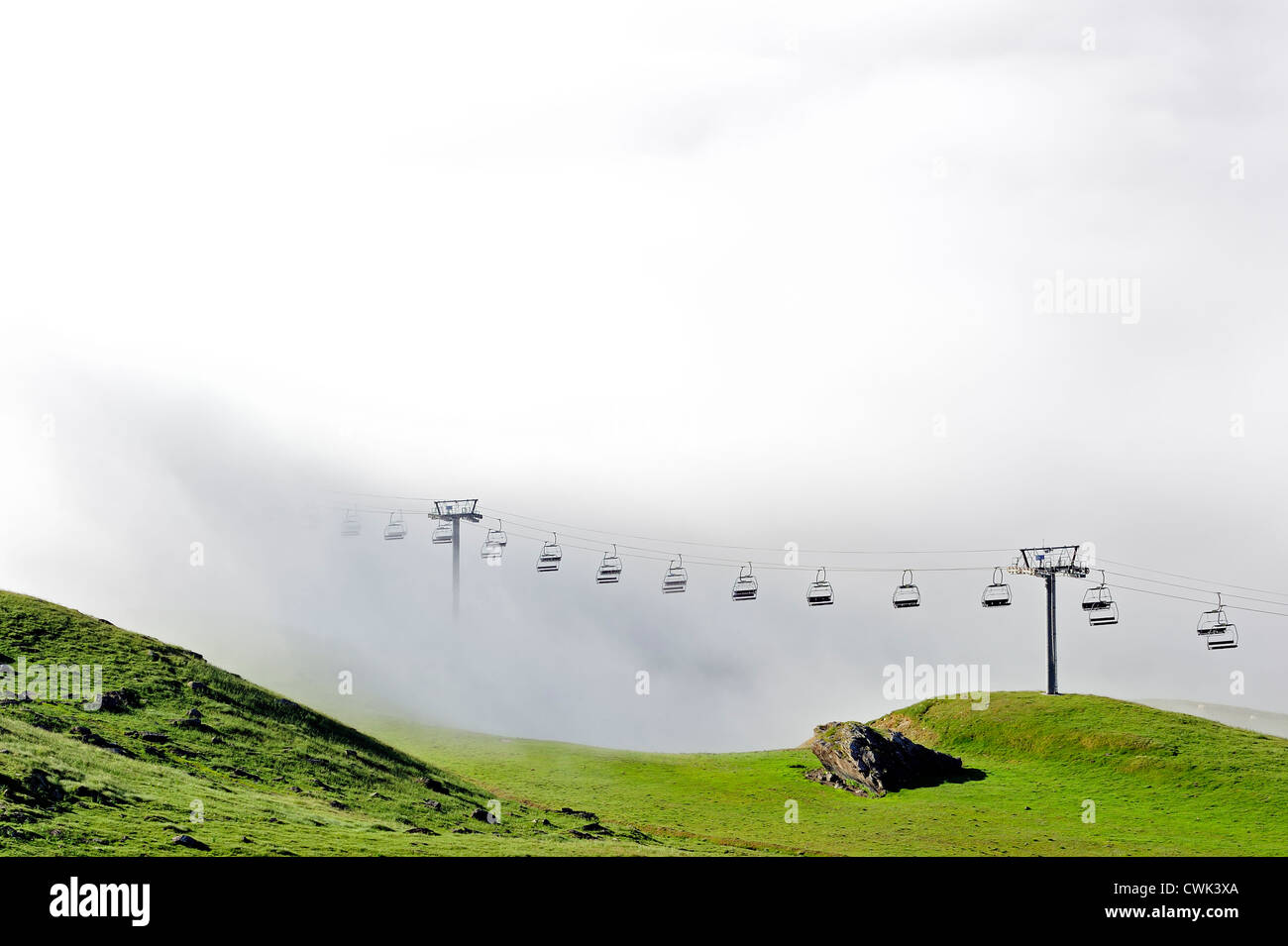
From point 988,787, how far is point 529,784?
41.1m

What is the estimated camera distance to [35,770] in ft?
153

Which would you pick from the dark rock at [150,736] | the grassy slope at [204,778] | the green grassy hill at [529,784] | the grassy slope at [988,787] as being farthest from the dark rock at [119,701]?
the grassy slope at [988,787]

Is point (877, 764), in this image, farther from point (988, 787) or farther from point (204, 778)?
point (204, 778)

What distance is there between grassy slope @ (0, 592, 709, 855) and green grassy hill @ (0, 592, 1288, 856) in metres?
0.19

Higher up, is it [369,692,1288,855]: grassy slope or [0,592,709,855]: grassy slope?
[0,592,709,855]: grassy slope

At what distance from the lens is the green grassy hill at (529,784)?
49188 mm

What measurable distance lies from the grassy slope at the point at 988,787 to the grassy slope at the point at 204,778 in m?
14.2

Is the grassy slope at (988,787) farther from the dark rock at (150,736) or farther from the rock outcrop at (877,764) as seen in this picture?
the dark rock at (150,736)

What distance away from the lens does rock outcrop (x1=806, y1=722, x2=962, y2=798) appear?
10056 cm

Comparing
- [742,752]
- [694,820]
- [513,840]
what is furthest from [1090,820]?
[513,840]

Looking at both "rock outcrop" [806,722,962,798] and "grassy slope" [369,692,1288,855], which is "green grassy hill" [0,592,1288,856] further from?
"rock outcrop" [806,722,962,798]

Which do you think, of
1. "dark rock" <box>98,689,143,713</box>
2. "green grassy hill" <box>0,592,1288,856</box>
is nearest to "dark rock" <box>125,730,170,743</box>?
"green grassy hill" <box>0,592,1288,856</box>
